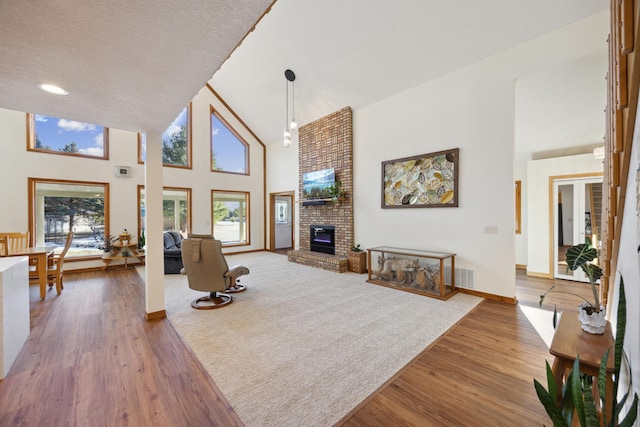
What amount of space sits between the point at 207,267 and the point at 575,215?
668cm

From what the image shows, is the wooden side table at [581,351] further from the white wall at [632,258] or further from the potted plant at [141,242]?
the potted plant at [141,242]

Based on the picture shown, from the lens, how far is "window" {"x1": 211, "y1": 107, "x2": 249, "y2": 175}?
8.26 meters

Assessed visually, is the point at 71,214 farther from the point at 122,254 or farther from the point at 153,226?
the point at 153,226

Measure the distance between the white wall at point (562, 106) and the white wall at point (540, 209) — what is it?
0.61 feet

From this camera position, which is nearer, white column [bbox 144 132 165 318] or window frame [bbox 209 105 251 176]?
Answer: white column [bbox 144 132 165 318]

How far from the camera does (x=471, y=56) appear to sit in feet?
13.6

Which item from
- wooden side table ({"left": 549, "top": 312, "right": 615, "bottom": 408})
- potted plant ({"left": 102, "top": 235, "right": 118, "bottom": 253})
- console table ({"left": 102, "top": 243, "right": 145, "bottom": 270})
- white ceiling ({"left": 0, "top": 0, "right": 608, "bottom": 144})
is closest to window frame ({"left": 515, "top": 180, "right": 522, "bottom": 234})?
white ceiling ({"left": 0, "top": 0, "right": 608, "bottom": 144})

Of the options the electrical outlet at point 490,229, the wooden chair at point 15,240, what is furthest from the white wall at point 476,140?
the wooden chair at point 15,240

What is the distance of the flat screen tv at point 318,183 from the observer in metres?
6.55

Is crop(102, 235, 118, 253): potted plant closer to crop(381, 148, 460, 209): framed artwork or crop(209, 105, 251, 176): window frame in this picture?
crop(209, 105, 251, 176): window frame

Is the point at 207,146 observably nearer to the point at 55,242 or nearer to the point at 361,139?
the point at 55,242

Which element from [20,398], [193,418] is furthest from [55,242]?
[193,418]

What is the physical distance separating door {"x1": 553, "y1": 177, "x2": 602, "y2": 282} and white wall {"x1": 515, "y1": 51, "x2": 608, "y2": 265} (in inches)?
21.5

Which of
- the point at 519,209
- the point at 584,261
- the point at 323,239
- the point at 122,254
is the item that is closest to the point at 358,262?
the point at 323,239
